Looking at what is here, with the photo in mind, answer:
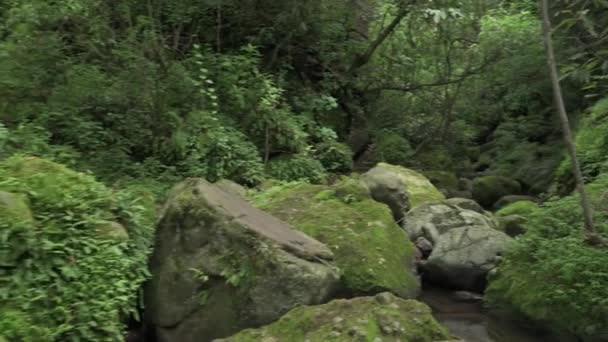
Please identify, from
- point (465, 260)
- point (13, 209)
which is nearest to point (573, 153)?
point (465, 260)

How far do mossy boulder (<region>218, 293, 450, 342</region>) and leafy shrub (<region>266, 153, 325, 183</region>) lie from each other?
4.90 m

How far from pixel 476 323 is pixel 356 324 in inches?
108

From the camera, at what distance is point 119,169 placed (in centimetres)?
775

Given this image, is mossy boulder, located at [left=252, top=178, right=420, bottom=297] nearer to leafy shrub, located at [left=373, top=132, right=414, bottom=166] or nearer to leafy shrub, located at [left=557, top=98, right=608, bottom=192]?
leafy shrub, located at [left=557, top=98, right=608, bottom=192]

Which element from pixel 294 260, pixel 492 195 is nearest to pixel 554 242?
pixel 294 260

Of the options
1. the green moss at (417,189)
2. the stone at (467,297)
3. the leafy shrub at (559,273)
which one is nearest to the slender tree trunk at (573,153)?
the leafy shrub at (559,273)

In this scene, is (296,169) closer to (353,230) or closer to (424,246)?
(424,246)

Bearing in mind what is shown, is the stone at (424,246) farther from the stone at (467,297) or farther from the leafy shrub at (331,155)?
the leafy shrub at (331,155)

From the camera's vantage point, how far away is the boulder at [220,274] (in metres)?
5.36

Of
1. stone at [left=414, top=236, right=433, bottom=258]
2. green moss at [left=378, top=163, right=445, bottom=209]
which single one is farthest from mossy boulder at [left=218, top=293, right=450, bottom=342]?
green moss at [left=378, top=163, right=445, bottom=209]

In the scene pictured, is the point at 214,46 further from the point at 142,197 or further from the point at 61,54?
the point at 142,197

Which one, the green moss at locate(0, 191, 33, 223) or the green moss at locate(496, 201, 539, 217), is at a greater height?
the green moss at locate(0, 191, 33, 223)

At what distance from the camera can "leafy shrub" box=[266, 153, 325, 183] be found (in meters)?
9.75

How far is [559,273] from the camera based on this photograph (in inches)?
249
